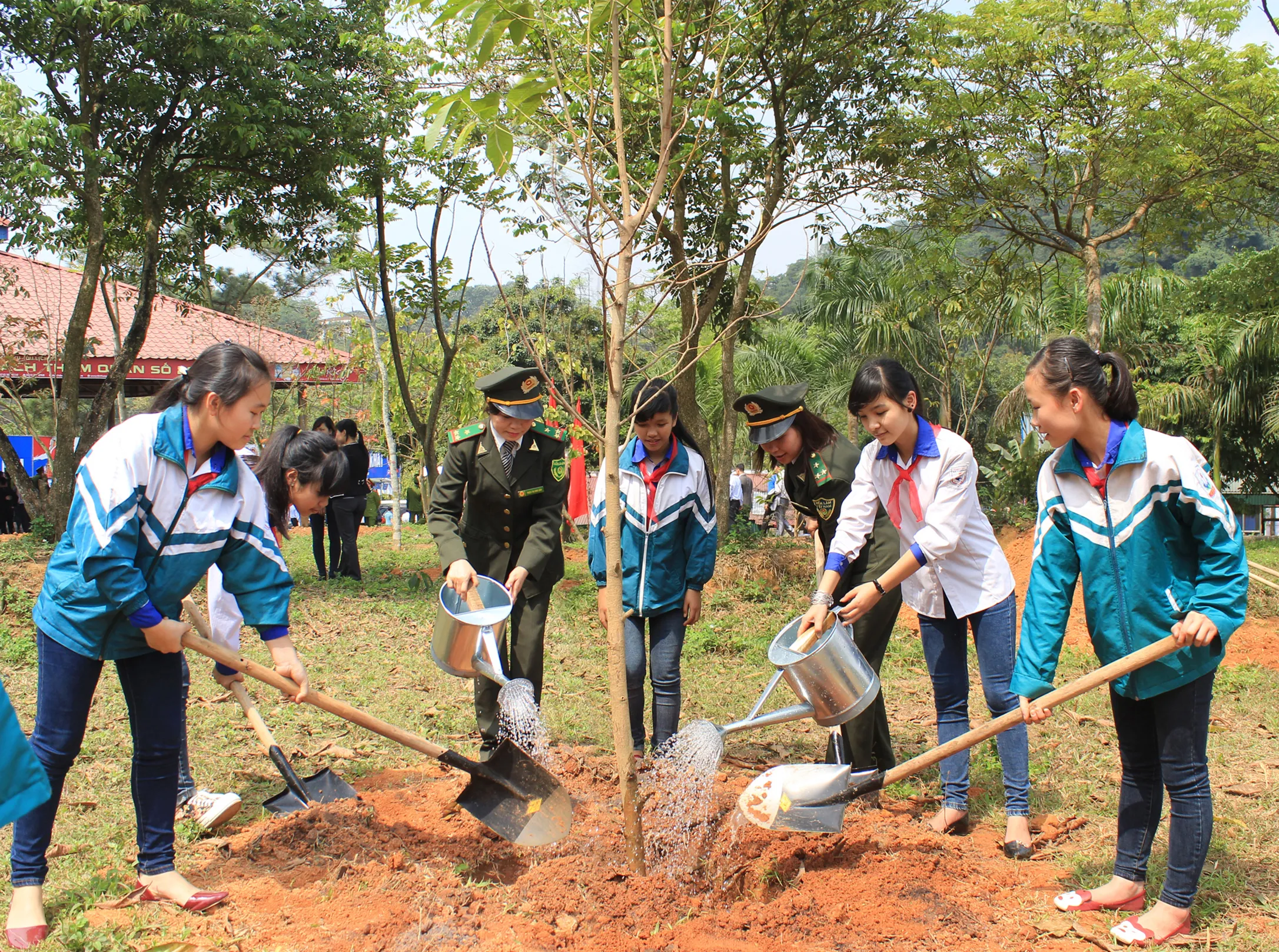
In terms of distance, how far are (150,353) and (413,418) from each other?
758 cm

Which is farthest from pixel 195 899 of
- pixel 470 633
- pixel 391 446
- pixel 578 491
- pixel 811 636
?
pixel 391 446

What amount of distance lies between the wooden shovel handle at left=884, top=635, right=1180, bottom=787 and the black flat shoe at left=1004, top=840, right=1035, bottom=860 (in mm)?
707

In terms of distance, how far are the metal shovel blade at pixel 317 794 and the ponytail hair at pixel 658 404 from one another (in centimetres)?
185

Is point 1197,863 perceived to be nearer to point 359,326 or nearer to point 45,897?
point 45,897

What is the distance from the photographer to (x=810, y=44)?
9258 millimetres

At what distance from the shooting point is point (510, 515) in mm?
4051

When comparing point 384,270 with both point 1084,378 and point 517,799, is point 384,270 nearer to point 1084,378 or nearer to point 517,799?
point 517,799

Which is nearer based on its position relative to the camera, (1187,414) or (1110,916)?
(1110,916)

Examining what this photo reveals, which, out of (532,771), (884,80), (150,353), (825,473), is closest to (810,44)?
(884,80)

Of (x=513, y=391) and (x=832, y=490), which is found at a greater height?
(x=513, y=391)

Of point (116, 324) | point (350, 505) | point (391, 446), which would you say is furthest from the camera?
point (391, 446)

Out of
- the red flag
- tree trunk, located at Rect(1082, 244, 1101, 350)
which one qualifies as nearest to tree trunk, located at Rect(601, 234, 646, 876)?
tree trunk, located at Rect(1082, 244, 1101, 350)

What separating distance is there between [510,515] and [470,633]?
31.0 inches

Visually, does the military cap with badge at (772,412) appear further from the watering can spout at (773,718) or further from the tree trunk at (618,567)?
the watering can spout at (773,718)
